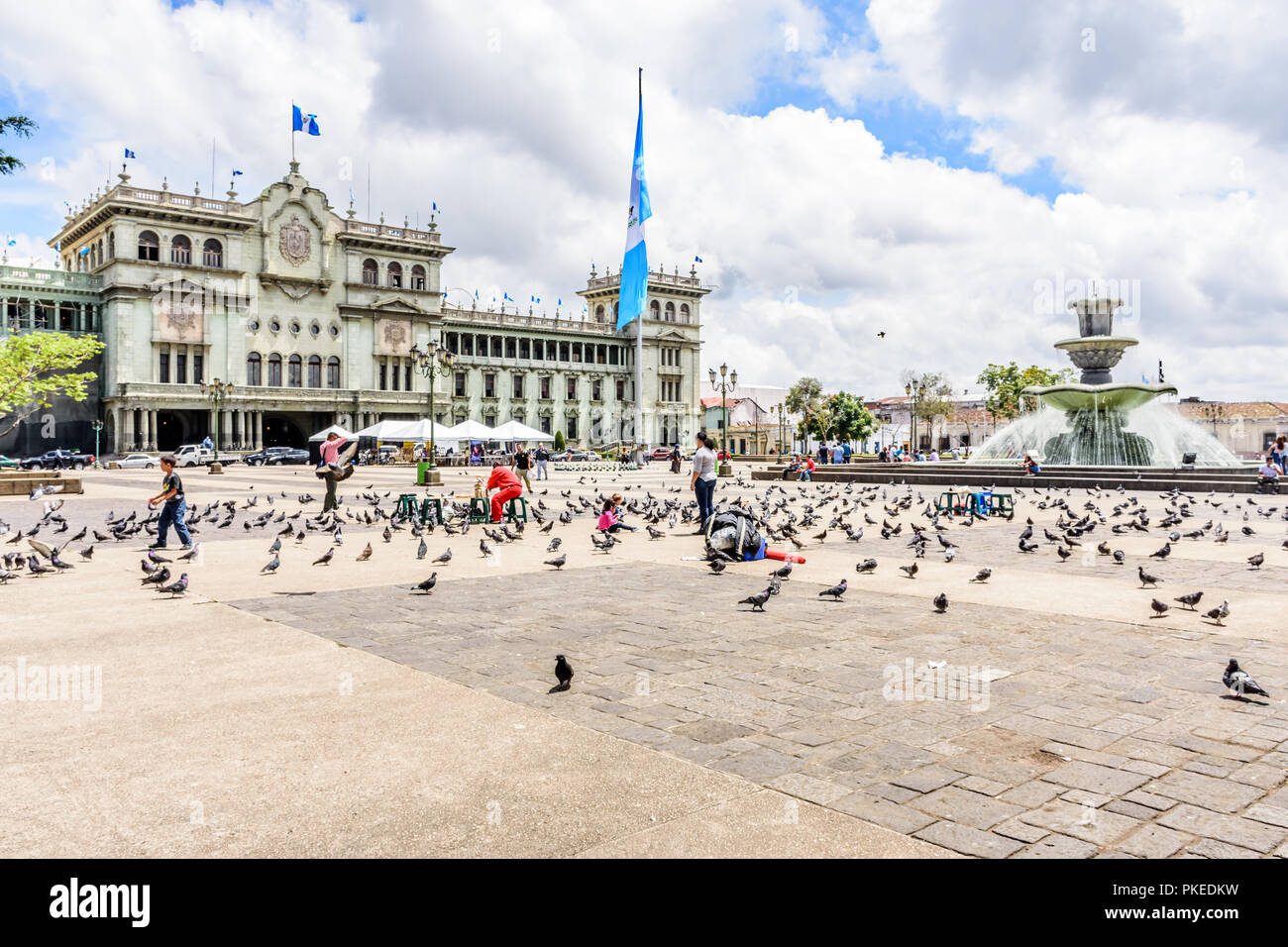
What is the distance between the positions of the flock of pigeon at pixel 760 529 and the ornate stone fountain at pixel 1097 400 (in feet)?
34.6

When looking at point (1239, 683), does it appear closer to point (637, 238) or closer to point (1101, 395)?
point (1101, 395)

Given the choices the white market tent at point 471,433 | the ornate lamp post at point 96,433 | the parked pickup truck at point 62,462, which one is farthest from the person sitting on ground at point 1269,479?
the ornate lamp post at point 96,433

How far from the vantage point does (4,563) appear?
10.9 metres

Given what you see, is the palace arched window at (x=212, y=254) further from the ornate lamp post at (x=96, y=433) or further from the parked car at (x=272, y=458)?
the parked car at (x=272, y=458)

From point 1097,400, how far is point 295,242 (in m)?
60.0

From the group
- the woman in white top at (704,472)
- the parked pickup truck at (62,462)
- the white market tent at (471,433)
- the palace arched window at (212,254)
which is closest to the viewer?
the woman in white top at (704,472)

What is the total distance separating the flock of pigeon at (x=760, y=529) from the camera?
33.2 feet

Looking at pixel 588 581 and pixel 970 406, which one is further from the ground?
pixel 970 406

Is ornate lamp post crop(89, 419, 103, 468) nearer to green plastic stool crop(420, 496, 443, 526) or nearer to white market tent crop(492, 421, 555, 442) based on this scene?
white market tent crop(492, 421, 555, 442)

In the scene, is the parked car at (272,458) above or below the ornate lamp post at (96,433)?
below

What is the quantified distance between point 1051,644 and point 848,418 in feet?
290
